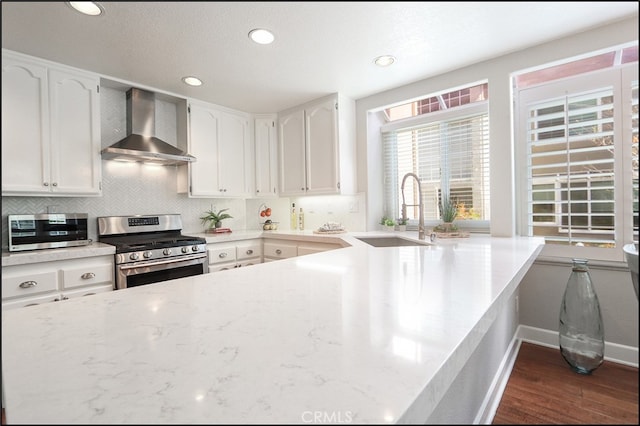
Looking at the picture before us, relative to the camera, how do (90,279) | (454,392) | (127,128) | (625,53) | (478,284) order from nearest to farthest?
(625,53) → (454,392) → (478,284) → (90,279) → (127,128)

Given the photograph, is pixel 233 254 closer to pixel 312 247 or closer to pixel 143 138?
pixel 312 247

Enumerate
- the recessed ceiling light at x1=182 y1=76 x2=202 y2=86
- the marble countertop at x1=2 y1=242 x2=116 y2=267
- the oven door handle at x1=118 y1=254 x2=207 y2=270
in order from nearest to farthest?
the marble countertop at x1=2 y1=242 x2=116 y2=267
the recessed ceiling light at x1=182 y1=76 x2=202 y2=86
the oven door handle at x1=118 y1=254 x2=207 y2=270

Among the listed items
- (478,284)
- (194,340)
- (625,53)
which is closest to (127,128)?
(194,340)

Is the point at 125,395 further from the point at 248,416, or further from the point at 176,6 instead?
the point at 176,6

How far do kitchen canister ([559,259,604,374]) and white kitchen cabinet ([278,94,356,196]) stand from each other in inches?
101

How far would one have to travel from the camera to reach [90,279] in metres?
2.01

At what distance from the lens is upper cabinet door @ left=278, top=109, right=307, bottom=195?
3.25 metres

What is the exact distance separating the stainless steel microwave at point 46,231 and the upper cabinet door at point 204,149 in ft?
3.15

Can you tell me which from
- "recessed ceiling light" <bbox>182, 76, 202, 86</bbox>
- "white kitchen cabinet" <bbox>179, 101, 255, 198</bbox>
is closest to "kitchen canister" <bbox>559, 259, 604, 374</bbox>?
"recessed ceiling light" <bbox>182, 76, 202, 86</bbox>

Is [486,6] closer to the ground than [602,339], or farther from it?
farther from it

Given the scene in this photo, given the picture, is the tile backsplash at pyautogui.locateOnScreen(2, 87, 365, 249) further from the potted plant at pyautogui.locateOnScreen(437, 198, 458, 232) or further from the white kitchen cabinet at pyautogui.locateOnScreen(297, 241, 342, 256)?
the potted plant at pyautogui.locateOnScreen(437, 198, 458, 232)

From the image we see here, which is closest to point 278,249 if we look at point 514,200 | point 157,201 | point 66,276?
point 157,201

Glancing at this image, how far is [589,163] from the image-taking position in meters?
0.38

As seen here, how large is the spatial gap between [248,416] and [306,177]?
297 centimetres
